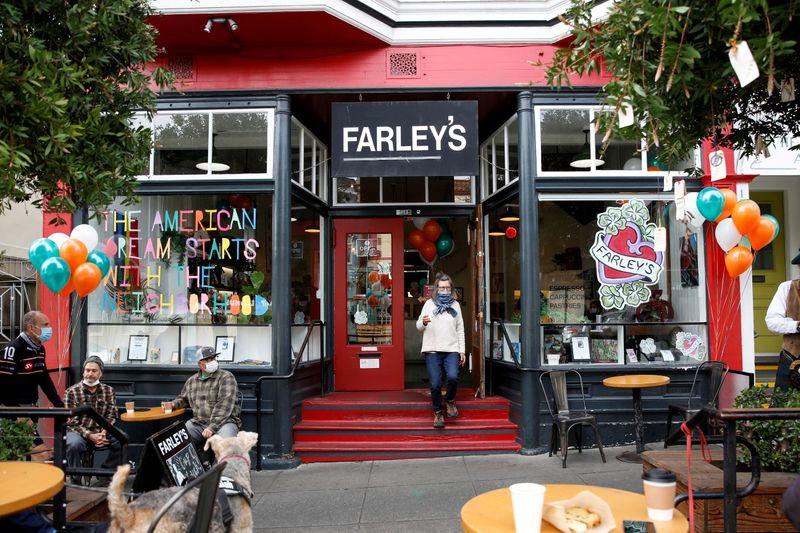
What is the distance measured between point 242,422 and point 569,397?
3943 mm

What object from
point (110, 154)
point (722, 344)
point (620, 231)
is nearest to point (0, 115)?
point (110, 154)

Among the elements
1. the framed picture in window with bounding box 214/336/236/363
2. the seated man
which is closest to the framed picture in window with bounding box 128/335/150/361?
the framed picture in window with bounding box 214/336/236/363

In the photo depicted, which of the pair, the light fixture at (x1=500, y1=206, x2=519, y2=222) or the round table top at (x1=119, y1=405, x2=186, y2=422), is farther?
the light fixture at (x1=500, y1=206, x2=519, y2=222)

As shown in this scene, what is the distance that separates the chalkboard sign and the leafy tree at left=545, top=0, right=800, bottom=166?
332 cm

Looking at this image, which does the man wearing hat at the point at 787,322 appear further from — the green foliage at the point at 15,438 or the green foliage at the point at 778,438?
the green foliage at the point at 15,438

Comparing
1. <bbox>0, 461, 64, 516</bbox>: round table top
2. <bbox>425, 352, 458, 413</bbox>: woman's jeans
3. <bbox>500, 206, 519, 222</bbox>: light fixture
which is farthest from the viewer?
<bbox>500, 206, 519, 222</bbox>: light fixture

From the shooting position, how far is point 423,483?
6.51 m

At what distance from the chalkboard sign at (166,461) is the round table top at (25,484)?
60 cm

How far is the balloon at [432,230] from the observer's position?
33.2 feet

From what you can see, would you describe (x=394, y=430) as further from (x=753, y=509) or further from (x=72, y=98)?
(x=72, y=98)

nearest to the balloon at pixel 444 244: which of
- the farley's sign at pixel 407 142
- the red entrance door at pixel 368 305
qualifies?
the red entrance door at pixel 368 305

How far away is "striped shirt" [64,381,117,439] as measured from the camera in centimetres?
648

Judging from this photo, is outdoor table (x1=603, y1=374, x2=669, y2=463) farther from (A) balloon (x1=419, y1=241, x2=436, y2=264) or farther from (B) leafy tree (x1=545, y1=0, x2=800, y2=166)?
(A) balloon (x1=419, y1=241, x2=436, y2=264)

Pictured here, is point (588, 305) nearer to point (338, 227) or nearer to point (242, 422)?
point (338, 227)
